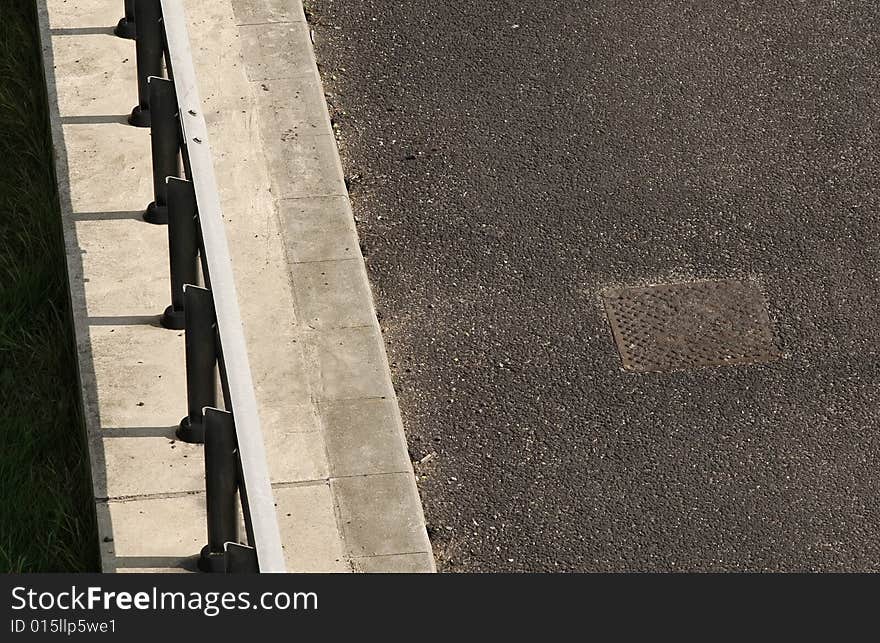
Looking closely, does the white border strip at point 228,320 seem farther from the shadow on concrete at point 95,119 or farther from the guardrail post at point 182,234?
the shadow on concrete at point 95,119

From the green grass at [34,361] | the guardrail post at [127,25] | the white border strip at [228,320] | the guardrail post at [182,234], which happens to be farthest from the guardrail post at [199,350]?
the guardrail post at [127,25]

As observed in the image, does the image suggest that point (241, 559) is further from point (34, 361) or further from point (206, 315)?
point (34, 361)

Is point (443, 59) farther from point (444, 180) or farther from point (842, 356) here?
point (842, 356)

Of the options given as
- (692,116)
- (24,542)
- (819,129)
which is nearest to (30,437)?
(24,542)

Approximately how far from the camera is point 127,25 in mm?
7578

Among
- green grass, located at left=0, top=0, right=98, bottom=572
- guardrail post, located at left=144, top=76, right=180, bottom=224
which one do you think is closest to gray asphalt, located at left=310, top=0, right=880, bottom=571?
guardrail post, located at left=144, top=76, right=180, bottom=224

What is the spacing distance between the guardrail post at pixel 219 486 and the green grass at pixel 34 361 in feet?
1.85

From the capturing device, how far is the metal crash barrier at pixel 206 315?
4.50m

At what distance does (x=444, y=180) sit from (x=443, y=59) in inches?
42.0

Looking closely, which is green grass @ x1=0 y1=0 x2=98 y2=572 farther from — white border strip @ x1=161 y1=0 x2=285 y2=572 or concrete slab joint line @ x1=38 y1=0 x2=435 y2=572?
white border strip @ x1=161 y1=0 x2=285 y2=572

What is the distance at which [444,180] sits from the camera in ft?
25.3

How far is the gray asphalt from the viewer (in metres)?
6.29

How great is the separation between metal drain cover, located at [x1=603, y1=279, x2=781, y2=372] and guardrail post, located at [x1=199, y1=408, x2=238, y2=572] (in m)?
2.39

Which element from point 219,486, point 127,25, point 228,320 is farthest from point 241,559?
point 127,25
